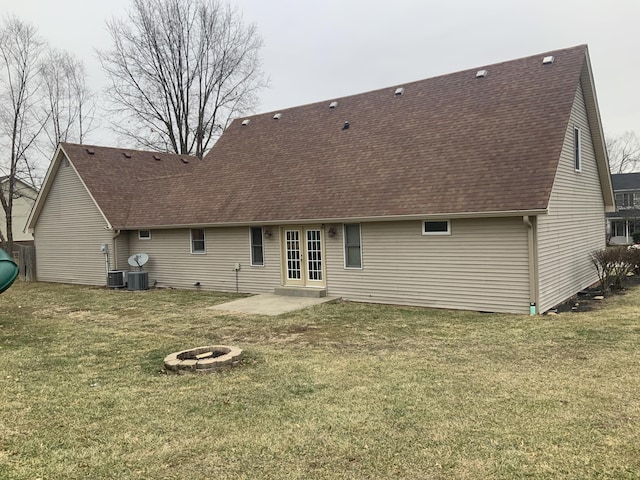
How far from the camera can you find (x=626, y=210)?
39.7 meters

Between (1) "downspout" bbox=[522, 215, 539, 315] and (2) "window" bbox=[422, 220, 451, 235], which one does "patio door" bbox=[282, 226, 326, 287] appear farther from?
(1) "downspout" bbox=[522, 215, 539, 315]

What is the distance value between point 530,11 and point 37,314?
1796 cm

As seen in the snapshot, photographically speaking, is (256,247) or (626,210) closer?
(256,247)

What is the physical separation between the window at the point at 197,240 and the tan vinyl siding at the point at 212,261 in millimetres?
200

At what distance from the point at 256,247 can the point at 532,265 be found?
8.13 m

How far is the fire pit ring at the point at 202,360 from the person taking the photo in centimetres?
690

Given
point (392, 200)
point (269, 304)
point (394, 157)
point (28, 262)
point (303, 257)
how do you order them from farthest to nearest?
point (28, 262)
point (303, 257)
point (394, 157)
point (269, 304)
point (392, 200)

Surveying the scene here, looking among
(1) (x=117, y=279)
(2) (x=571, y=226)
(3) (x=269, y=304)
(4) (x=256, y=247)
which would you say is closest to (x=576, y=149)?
(2) (x=571, y=226)

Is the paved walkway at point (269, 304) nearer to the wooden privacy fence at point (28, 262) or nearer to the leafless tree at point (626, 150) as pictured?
the wooden privacy fence at point (28, 262)

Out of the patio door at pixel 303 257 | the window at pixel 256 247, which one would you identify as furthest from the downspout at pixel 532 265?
the window at pixel 256 247

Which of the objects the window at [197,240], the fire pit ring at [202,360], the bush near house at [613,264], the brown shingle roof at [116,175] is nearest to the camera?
the fire pit ring at [202,360]

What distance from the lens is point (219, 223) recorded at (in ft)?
50.6

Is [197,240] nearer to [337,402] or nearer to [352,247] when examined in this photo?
[352,247]

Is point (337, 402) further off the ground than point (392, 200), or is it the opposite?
point (392, 200)
